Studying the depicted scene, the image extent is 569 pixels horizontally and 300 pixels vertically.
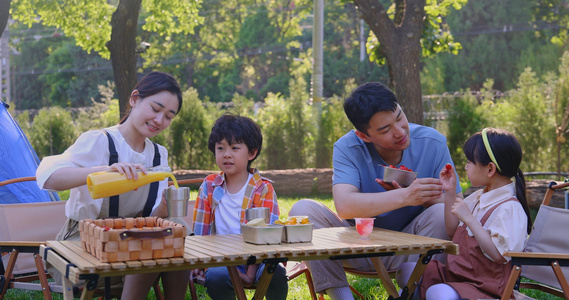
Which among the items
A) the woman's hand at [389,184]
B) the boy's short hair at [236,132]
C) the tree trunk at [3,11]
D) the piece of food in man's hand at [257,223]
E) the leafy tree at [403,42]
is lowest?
the piece of food in man's hand at [257,223]

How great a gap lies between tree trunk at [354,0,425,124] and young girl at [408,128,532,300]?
18.3 ft

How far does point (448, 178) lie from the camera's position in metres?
2.98

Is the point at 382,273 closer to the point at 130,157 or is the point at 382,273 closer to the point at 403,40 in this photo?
the point at 130,157

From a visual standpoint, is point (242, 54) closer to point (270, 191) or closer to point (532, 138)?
point (532, 138)

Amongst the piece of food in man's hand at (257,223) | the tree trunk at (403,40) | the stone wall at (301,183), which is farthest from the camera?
the stone wall at (301,183)

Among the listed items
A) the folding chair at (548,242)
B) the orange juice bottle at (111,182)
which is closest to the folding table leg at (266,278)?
the orange juice bottle at (111,182)

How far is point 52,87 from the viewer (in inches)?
1505

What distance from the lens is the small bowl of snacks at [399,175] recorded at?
119 inches

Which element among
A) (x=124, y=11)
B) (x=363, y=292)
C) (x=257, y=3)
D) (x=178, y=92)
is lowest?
(x=363, y=292)

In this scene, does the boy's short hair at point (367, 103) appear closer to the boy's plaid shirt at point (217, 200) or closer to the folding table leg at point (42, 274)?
the boy's plaid shirt at point (217, 200)

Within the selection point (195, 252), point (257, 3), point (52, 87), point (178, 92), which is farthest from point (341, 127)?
point (52, 87)

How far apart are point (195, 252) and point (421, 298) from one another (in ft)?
4.08

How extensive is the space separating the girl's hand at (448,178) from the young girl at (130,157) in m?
1.28

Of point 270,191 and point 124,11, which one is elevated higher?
point 124,11
